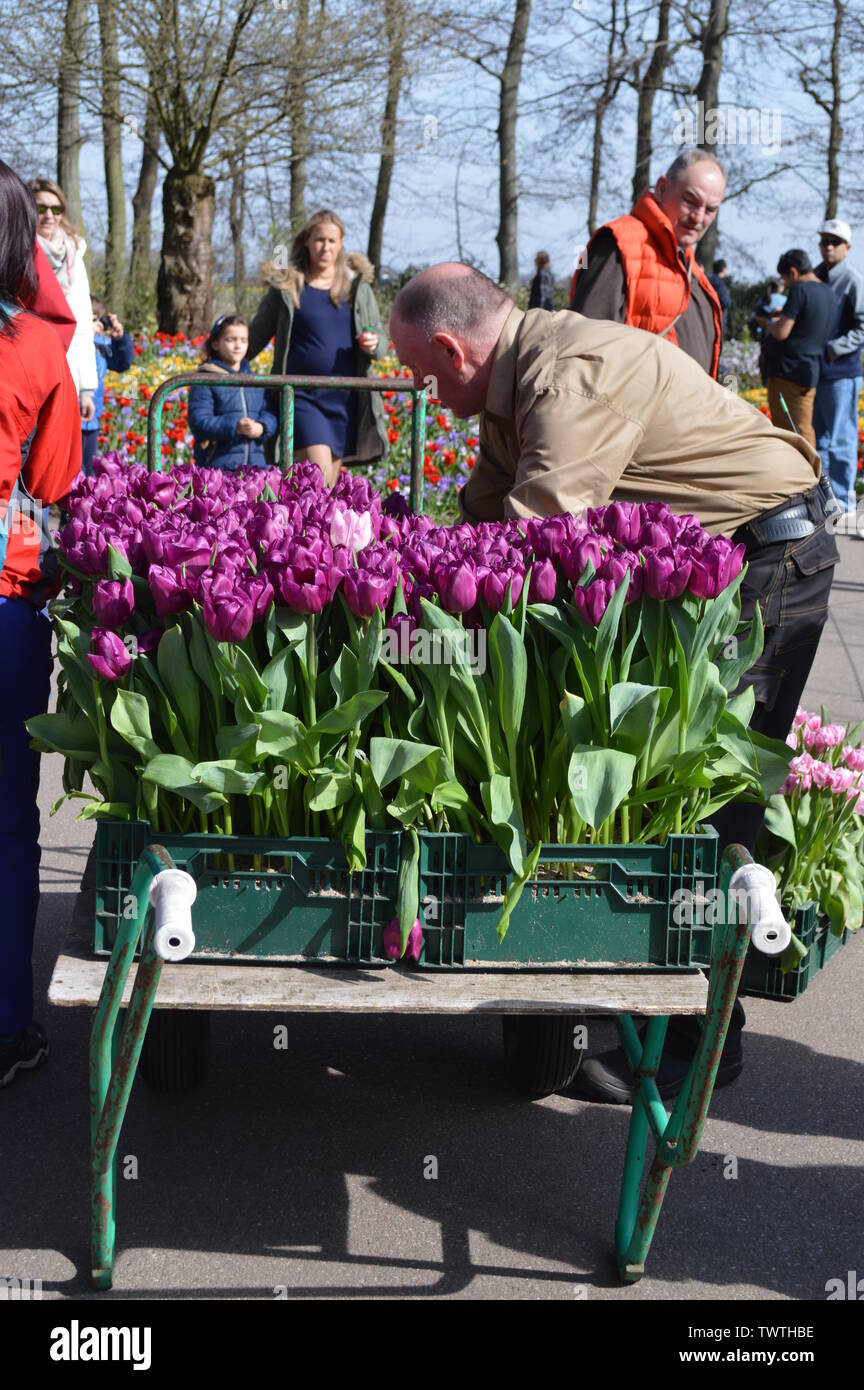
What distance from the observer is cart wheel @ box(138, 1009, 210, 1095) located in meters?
3.09

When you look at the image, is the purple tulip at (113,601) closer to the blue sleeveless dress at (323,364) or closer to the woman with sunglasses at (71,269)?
the blue sleeveless dress at (323,364)

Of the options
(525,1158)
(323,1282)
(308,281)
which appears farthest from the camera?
(308,281)

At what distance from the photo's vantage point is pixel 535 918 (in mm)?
2359

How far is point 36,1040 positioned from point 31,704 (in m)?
0.78

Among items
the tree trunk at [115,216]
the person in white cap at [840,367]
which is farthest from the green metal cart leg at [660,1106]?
the tree trunk at [115,216]

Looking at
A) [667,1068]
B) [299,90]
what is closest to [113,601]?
[667,1068]

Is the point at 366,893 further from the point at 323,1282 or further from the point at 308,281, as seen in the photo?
the point at 308,281

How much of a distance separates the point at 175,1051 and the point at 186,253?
16025 mm

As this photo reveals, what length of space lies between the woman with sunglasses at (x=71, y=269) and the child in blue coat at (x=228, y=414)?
0.59m

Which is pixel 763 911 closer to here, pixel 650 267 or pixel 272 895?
Answer: pixel 272 895

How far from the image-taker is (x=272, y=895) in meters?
2.33

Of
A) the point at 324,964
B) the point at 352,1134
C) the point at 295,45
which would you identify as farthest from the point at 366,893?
the point at 295,45

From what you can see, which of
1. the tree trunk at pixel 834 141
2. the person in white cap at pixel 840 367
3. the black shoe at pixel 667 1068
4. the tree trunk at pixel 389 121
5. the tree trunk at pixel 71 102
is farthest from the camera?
the tree trunk at pixel 834 141

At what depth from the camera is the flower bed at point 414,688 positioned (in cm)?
230
